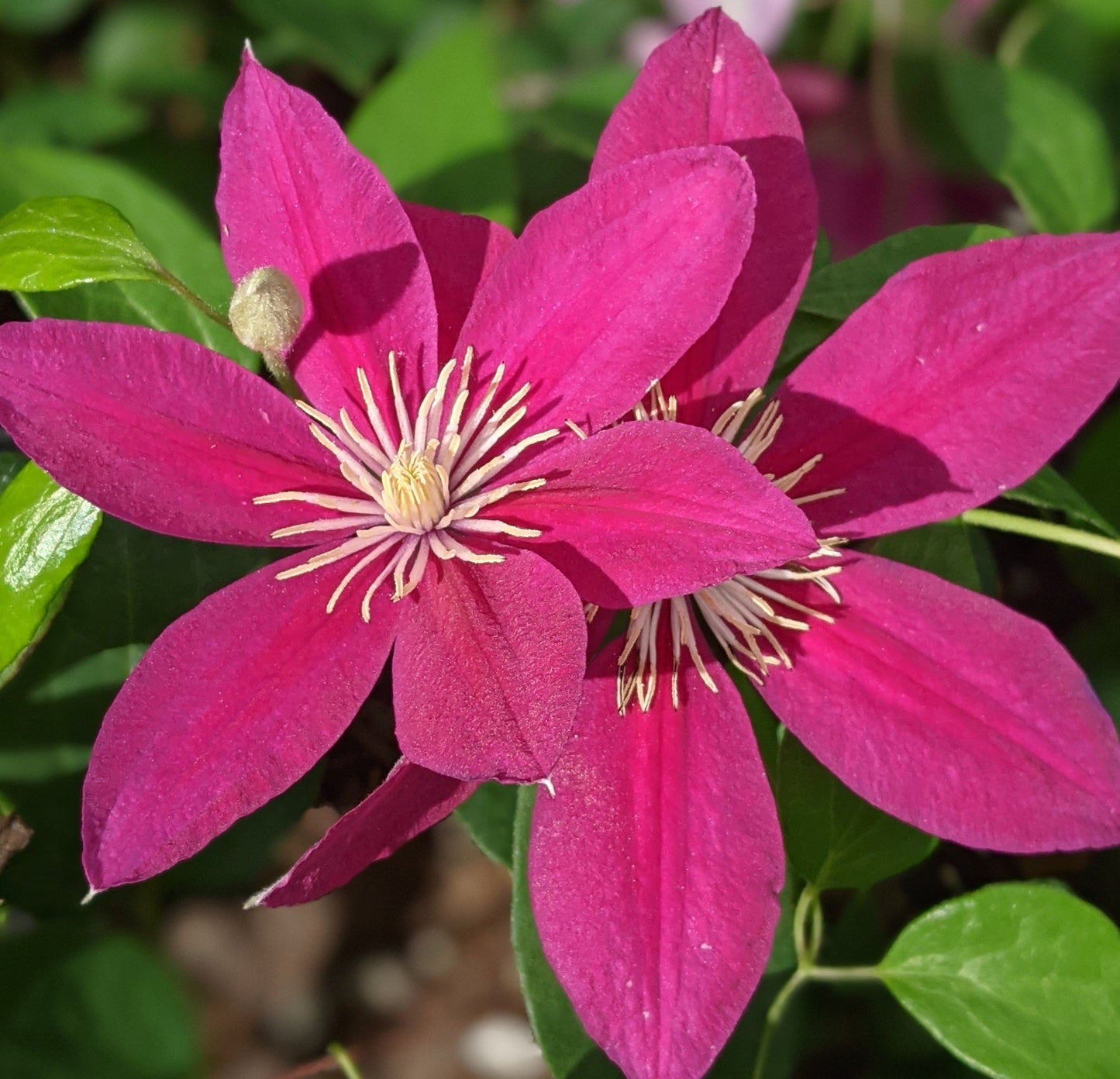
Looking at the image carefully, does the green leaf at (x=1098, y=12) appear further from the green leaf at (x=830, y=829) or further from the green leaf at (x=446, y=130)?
the green leaf at (x=830, y=829)

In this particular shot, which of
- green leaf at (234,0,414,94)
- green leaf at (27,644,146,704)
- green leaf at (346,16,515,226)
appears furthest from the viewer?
green leaf at (234,0,414,94)

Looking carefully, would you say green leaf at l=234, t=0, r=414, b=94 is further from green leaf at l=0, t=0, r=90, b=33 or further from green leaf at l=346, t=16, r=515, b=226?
green leaf at l=0, t=0, r=90, b=33

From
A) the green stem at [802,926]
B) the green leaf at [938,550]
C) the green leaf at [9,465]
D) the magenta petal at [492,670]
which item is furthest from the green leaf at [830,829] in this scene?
the green leaf at [9,465]

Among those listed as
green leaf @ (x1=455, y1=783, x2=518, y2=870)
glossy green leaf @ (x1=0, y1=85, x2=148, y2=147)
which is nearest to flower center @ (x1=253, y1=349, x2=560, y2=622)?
green leaf @ (x1=455, y1=783, x2=518, y2=870)

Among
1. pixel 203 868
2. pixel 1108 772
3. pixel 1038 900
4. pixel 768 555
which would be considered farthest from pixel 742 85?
pixel 203 868

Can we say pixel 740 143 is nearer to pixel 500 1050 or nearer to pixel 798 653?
pixel 798 653

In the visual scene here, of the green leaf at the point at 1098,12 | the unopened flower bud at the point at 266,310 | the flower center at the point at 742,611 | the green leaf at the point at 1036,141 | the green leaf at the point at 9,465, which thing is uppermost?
the green leaf at the point at 1098,12
